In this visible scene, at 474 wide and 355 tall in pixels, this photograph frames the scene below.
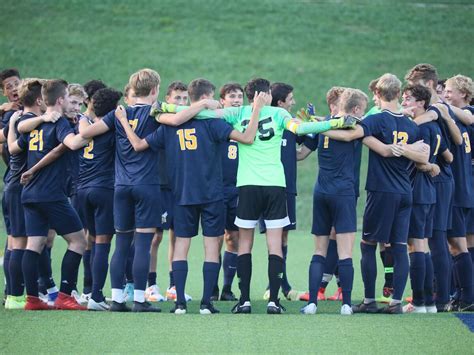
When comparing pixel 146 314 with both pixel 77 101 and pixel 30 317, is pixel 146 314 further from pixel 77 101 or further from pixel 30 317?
pixel 77 101

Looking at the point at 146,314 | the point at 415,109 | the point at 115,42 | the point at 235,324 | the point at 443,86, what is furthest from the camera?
the point at 115,42

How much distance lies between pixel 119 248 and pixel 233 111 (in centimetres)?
173

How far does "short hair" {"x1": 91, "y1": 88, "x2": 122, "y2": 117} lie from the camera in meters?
9.86

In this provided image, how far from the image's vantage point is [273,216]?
30.7 ft

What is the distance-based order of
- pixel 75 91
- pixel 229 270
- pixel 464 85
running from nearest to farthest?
pixel 464 85, pixel 75 91, pixel 229 270

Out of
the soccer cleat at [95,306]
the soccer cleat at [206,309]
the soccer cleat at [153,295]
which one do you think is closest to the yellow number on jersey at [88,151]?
the soccer cleat at [95,306]

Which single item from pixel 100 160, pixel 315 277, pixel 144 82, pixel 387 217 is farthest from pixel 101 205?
pixel 387 217

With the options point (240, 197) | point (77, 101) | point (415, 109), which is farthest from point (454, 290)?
point (77, 101)

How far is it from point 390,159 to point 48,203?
335 centimetres

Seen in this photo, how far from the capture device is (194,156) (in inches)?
366

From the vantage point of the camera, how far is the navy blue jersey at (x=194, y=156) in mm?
9281

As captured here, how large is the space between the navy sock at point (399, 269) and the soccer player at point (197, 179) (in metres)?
1.74

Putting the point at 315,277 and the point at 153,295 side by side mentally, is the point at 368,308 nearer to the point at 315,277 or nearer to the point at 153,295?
the point at 315,277

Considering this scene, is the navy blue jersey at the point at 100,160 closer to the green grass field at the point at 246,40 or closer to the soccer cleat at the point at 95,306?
the soccer cleat at the point at 95,306
